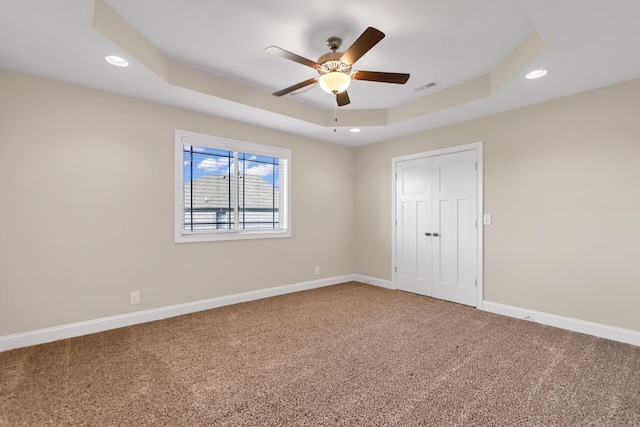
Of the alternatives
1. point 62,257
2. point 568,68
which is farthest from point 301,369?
point 568,68

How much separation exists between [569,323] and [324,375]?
9.03 feet

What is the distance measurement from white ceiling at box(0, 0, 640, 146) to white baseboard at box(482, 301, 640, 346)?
2379 millimetres

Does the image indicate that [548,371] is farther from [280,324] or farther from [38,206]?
[38,206]

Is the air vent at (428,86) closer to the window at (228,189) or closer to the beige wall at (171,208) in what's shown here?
the beige wall at (171,208)

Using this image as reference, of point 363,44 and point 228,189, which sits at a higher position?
point 363,44

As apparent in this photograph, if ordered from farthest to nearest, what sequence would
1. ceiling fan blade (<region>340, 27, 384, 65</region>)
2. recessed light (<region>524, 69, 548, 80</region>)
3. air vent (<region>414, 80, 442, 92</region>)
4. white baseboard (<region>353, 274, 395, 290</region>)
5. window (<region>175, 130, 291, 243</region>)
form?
1. white baseboard (<region>353, 274, 395, 290</region>)
2. window (<region>175, 130, 291, 243</region>)
3. air vent (<region>414, 80, 442, 92</region>)
4. recessed light (<region>524, 69, 548, 80</region>)
5. ceiling fan blade (<region>340, 27, 384, 65</region>)

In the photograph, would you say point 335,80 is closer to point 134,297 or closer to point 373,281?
point 134,297

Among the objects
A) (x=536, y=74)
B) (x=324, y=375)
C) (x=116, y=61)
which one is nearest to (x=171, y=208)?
(x=116, y=61)

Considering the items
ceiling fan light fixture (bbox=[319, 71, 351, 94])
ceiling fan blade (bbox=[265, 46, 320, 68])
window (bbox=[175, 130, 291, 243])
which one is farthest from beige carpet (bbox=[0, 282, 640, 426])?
ceiling fan blade (bbox=[265, 46, 320, 68])

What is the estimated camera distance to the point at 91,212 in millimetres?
3160

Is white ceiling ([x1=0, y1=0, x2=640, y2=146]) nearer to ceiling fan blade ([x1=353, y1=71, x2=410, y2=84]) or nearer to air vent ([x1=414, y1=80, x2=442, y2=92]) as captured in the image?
air vent ([x1=414, y1=80, x2=442, y2=92])

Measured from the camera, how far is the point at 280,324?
11.3 ft

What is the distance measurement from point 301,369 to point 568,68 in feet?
11.2

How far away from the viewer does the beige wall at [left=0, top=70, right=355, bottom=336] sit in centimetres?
281
